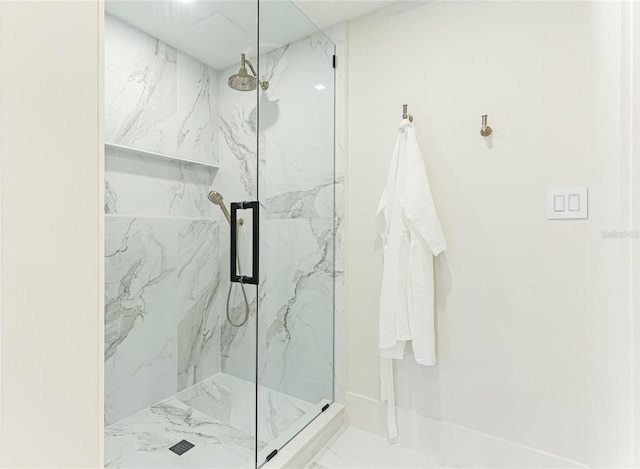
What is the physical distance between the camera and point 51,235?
34cm

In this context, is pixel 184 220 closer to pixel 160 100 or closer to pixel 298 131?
pixel 160 100

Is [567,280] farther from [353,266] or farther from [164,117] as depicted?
[164,117]

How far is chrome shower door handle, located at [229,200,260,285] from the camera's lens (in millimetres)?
1326

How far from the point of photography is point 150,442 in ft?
4.21

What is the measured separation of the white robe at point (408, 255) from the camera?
1.42 meters

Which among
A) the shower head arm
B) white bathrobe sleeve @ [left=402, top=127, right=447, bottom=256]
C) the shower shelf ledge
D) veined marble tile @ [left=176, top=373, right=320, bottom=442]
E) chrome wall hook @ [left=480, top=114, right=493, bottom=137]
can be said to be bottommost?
veined marble tile @ [left=176, top=373, right=320, bottom=442]

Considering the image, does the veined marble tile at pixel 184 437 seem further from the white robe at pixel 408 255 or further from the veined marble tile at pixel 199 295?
the white robe at pixel 408 255

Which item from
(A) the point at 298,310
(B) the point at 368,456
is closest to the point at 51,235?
(A) the point at 298,310

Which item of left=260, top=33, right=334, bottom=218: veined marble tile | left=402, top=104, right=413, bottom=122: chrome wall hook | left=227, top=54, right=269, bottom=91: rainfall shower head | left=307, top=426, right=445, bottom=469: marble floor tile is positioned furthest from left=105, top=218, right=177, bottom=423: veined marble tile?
left=402, top=104, right=413, bottom=122: chrome wall hook

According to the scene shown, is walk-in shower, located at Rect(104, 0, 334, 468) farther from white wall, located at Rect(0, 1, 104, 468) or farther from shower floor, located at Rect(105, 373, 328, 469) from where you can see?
white wall, located at Rect(0, 1, 104, 468)

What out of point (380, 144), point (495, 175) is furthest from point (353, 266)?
point (495, 175)

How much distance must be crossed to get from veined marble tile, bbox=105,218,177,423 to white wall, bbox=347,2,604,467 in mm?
940

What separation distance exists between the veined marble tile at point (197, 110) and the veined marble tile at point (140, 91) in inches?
1.1

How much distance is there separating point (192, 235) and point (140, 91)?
544 millimetres
